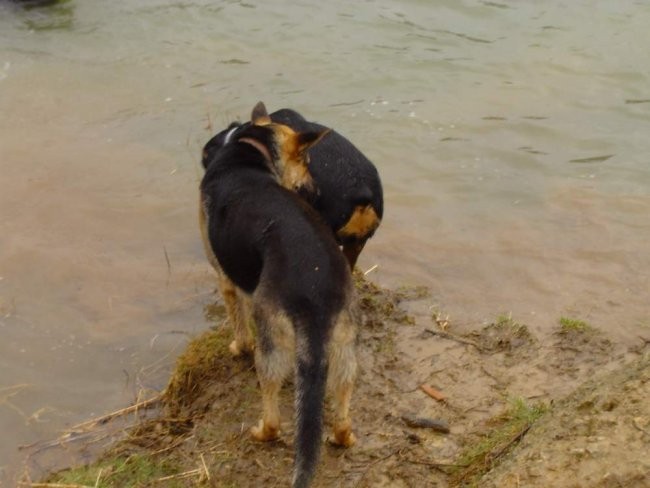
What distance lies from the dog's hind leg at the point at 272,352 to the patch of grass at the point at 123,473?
2.12ft

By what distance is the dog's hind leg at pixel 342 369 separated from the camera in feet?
14.0

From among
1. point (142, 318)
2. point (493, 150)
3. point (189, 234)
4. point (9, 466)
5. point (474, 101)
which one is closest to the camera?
point (9, 466)

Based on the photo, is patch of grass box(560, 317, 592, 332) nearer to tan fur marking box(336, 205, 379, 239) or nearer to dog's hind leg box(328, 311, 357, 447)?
tan fur marking box(336, 205, 379, 239)

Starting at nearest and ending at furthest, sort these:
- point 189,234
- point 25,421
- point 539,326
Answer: point 25,421 → point 539,326 → point 189,234

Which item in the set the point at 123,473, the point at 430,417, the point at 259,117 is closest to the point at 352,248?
the point at 259,117

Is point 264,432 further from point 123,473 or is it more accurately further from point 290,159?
point 290,159

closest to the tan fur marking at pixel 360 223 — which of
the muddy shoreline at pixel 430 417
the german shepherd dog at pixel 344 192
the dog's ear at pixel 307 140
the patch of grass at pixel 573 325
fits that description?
the german shepherd dog at pixel 344 192

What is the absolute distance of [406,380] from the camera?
206 inches

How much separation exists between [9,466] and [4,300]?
5.86 ft

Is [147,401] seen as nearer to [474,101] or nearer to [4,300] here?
[4,300]

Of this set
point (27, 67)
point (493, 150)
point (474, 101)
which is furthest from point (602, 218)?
point (27, 67)

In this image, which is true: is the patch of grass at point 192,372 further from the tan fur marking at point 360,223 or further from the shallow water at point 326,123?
the tan fur marking at point 360,223

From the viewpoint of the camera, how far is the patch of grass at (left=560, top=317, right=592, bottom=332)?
573 centimetres

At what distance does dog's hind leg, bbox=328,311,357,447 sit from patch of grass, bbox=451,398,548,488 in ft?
2.07
